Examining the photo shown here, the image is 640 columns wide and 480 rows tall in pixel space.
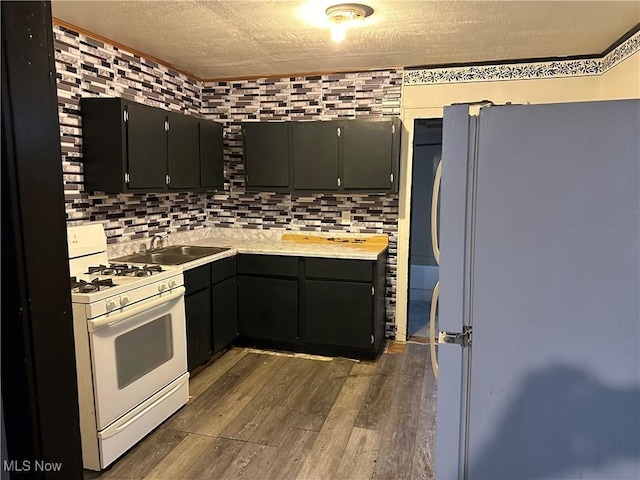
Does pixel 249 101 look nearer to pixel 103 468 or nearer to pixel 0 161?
pixel 103 468

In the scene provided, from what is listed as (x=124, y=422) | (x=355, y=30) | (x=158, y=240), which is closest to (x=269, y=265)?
(x=158, y=240)

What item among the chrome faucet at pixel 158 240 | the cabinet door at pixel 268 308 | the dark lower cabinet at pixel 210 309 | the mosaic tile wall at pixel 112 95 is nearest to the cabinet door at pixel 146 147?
the mosaic tile wall at pixel 112 95

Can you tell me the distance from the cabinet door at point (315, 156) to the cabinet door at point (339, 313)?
83cm

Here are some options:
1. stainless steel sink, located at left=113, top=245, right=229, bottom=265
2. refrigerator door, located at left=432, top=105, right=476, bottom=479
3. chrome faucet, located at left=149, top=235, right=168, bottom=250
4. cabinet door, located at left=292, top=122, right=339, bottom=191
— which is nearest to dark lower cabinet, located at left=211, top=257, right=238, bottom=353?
stainless steel sink, located at left=113, top=245, right=229, bottom=265

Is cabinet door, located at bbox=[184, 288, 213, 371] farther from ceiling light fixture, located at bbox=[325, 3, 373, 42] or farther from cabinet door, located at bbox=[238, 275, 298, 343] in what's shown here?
ceiling light fixture, located at bbox=[325, 3, 373, 42]

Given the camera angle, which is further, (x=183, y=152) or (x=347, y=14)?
(x=183, y=152)

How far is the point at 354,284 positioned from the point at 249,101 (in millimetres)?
1954

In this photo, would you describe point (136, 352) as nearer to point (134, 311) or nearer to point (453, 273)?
point (134, 311)

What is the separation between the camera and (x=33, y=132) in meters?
0.69

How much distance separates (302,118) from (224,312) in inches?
71.4

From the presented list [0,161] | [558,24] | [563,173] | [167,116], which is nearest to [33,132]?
[0,161]

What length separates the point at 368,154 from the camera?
3678 millimetres

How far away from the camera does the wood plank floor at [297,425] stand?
7.51 ft

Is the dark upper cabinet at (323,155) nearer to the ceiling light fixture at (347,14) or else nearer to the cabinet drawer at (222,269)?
the cabinet drawer at (222,269)
